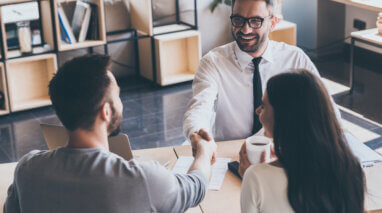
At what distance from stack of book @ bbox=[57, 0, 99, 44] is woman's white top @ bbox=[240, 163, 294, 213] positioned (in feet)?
11.1

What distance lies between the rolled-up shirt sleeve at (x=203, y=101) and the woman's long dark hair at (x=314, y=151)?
2.49 feet

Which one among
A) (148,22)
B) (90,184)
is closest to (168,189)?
(90,184)

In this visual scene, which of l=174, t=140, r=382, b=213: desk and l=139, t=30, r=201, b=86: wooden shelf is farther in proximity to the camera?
l=139, t=30, r=201, b=86: wooden shelf

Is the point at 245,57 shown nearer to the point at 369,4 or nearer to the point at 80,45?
the point at 369,4

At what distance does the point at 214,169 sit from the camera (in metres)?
2.18

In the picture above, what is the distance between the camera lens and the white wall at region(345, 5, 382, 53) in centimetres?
534

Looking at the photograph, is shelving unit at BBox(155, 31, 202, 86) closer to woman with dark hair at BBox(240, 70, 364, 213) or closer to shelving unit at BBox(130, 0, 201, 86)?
shelving unit at BBox(130, 0, 201, 86)

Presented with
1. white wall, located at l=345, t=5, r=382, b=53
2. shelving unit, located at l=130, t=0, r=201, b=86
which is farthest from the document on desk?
white wall, located at l=345, t=5, r=382, b=53

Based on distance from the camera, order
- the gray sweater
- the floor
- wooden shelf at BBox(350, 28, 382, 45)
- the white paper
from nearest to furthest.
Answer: the gray sweater < the white paper < the floor < wooden shelf at BBox(350, 28, 382, 45)

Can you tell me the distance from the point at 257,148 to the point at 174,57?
351cm

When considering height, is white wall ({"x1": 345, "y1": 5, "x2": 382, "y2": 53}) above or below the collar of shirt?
below

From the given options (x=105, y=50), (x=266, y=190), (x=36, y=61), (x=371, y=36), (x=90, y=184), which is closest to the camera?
(x=90, y=184)

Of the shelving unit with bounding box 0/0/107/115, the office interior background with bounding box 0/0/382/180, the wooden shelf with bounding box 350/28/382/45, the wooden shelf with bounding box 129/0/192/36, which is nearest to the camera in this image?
the office interior background with bounding box 0/0/382/180

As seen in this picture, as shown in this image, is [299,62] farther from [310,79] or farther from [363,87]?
[363,87]
